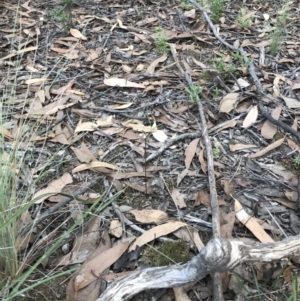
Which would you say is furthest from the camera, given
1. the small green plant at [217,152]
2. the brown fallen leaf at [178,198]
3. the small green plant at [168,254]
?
the small green plant at [217,152]

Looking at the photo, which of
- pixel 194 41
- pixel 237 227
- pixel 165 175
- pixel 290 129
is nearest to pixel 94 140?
pixel 165 175

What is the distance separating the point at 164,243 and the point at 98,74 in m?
1.31

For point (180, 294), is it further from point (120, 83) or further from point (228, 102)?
point (120, 83)

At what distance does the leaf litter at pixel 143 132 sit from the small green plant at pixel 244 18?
12 mm

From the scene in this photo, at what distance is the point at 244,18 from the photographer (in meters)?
3.09

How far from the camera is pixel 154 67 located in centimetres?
257

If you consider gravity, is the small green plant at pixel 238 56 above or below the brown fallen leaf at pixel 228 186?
above

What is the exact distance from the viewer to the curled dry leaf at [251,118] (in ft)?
6.98

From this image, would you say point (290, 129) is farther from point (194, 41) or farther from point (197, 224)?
point (194, 41)

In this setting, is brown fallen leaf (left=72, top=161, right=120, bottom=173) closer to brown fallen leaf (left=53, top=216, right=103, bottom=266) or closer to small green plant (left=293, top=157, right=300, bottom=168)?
brown fallen leaf (left=53, top=216, right=103, bottom=266)

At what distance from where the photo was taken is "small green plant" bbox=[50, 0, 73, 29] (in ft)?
9.57

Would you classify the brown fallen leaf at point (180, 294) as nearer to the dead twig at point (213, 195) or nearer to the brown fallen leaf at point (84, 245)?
the dead twig at point (213, 195)

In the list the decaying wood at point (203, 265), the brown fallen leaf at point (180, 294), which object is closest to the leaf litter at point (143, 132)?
the brown fallen leaf at point (180, 294)

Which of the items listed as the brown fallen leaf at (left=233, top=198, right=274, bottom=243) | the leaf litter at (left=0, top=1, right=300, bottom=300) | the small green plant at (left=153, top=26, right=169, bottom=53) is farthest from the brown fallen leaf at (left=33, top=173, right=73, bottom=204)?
the small green plant at (left=153, top=26, right=169, bottom=53)
